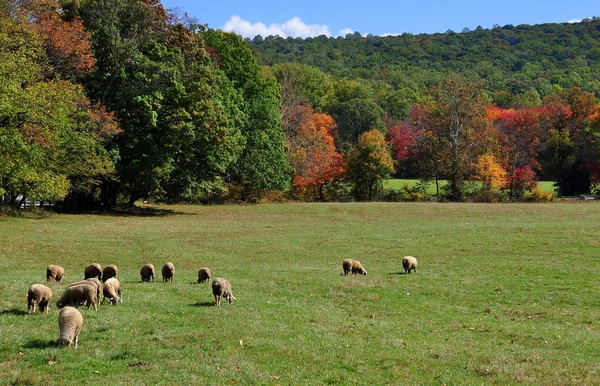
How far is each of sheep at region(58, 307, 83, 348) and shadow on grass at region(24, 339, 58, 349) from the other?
0.22 metres

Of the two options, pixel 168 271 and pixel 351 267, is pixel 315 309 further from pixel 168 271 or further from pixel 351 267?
pixel 351 267

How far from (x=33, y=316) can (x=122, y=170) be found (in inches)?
1508

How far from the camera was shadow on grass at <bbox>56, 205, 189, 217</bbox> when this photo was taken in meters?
53.2

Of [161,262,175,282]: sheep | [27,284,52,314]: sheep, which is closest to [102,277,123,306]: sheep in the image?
[27,284,52,314]: sheep

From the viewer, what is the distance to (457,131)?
83.9 m

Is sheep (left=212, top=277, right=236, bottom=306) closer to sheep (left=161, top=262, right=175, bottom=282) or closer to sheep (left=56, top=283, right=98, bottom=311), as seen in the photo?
sheep (left=56, top=283, right=98, bottom=311)

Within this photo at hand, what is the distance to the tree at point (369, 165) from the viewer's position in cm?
8294

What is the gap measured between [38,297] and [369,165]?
228ft

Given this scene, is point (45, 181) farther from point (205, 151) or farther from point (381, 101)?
point (381, 101)

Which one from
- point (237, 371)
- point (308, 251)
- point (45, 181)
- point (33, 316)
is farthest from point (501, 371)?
point (45, 181)

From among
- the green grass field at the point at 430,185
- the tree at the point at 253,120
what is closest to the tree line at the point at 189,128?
the tree at the point at 253,120

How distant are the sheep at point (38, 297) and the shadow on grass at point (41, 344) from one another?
2.92 m

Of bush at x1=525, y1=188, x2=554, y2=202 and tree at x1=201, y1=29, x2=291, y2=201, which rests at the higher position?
tree at x1=201, y1=29, x2=291, y2=201

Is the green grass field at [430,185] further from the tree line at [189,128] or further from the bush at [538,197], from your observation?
the bush at [538,197]
